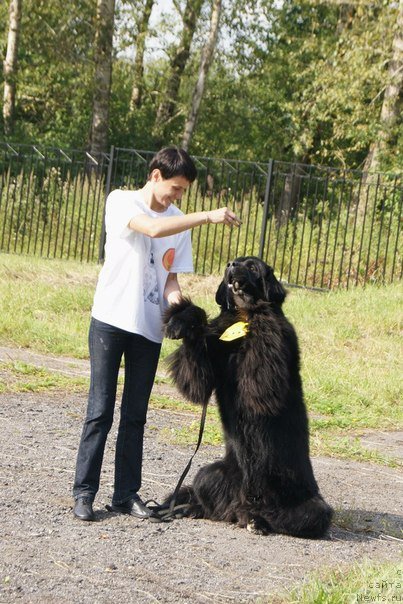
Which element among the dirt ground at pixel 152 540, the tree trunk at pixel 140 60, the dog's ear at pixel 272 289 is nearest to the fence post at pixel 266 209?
the dirt ground at pixel 152 540

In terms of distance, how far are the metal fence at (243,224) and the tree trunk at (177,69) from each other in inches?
506

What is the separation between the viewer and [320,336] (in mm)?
12375

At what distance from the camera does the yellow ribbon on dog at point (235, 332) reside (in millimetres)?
5363

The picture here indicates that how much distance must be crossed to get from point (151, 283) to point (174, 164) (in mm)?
650

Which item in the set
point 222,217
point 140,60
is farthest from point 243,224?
point 140,60

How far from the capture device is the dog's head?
17.7 ft

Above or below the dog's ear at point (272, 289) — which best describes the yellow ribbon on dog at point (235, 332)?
below

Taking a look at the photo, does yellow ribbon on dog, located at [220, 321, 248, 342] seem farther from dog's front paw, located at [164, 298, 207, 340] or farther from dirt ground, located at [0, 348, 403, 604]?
dirt ground, located at [0, 348, 403, 604]

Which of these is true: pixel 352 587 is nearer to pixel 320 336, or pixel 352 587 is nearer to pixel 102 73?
pixel 320 336

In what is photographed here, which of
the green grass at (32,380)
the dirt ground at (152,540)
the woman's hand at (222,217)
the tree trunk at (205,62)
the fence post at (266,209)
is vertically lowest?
the dirt ground at (152,540)

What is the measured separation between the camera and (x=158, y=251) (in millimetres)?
5469

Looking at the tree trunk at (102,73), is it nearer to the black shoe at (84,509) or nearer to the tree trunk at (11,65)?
the tree trunk at (11,65)

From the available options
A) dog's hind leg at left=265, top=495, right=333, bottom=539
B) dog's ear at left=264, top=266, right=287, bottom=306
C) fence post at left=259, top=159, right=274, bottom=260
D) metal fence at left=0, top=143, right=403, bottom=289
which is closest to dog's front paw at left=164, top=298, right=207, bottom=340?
dog's ear at left=264, top=266, right=287, bottom=306

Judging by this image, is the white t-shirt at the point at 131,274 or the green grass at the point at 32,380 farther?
the green grass at the point at 32,380
